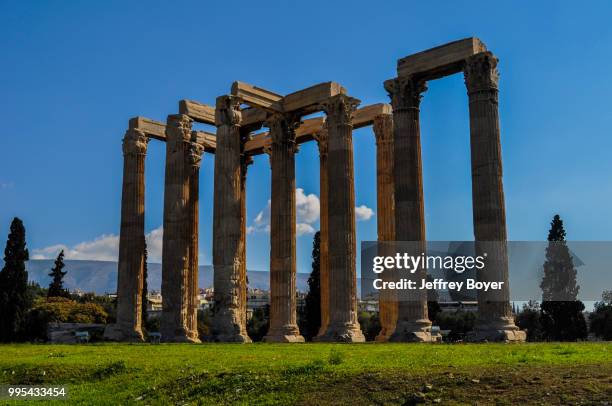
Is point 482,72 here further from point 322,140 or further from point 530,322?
point 530,322

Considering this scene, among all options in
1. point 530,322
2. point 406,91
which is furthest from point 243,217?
point 530,322

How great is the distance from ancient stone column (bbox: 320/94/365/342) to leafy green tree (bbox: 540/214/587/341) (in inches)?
1234

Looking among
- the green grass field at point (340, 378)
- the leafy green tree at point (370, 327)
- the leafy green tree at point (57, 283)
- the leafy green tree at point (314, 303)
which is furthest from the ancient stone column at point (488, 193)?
the leafy green tree at point (57, 283)

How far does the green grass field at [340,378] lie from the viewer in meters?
18.1

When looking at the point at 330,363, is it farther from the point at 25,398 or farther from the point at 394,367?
the point at 25,398

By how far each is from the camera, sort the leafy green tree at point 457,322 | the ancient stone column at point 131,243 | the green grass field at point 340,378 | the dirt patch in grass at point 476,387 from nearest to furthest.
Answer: the dirt patch in grass at point 476,387 < the green grass field at point 340,378 < the ancient stone column at point 131,243 < the leafy green tree at point 457,322

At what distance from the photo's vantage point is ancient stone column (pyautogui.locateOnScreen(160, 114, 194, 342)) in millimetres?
49438

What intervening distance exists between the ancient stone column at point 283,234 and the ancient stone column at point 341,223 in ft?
11.2

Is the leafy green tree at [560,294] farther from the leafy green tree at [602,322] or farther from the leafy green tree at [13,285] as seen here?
the leafy green tree at [13,285]

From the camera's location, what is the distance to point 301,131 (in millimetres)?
56500

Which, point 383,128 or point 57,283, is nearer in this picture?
point 383,128

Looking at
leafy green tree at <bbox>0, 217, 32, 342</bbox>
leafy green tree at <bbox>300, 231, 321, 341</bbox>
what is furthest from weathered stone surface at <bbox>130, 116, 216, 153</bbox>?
leafy green tree at <bbox>0, 217, 32, 342</bbox>

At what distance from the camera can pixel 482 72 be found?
1588 inches

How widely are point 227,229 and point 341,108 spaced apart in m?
10.5
